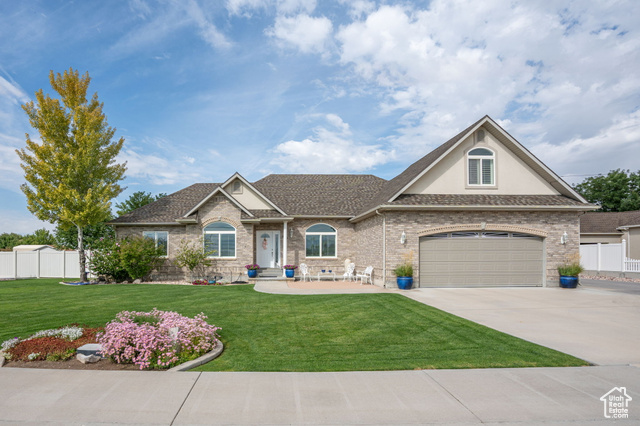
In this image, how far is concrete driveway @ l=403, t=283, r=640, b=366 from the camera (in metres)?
7.15

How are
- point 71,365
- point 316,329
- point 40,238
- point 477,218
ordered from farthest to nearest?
point 40,238, point 477,218, point 316,329, point 71,365

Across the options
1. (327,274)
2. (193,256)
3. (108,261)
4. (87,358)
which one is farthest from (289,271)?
(87,358)

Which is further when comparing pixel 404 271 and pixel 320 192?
pixel 320 192

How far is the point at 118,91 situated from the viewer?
16.8 m

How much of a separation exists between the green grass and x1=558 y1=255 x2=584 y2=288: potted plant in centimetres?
864

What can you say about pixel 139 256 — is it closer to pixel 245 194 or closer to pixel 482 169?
pixel 245 194

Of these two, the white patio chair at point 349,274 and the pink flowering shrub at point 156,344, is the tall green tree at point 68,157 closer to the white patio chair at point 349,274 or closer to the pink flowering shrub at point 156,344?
the white patio chair at point 349,274

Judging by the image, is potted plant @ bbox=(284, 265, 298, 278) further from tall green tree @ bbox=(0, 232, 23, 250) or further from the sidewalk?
tall green tree @ bbox=(0, 232, 23, 250)

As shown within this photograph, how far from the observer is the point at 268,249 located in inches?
866

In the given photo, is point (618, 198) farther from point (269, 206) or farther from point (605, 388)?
point (605, 388)

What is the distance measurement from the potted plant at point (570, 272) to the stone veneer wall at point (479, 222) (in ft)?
0.81

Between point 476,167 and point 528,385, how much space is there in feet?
44.4

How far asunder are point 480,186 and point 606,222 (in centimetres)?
2225

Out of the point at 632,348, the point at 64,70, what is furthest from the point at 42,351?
the point at 64,70
